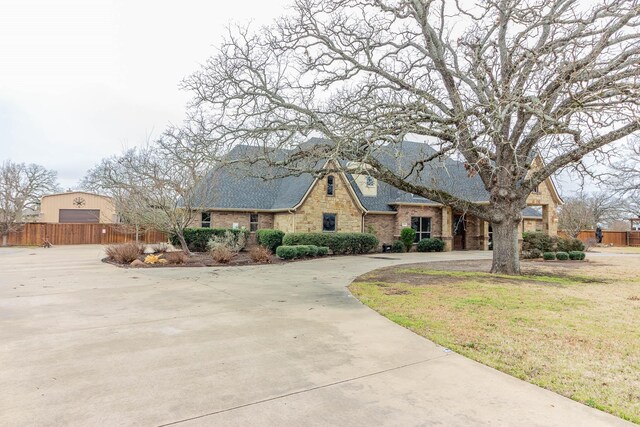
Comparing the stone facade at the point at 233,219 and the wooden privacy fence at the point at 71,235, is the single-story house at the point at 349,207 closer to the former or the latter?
the stone facade at the point at 233,219

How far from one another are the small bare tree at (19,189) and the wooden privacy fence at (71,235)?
2.29 ft

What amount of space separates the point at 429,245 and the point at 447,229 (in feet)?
7.04

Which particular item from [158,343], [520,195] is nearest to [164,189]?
[158,343]

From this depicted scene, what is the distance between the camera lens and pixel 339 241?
19.5 metres

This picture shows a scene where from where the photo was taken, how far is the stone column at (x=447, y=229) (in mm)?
24172

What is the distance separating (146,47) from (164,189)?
19.5ft

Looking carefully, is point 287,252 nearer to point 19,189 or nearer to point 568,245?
point 568,245

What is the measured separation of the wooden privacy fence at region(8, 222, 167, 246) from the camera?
28.1 meters

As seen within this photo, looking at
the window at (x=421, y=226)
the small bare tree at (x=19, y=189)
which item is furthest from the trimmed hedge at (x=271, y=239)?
the small bare tree at (x=19, y=189)

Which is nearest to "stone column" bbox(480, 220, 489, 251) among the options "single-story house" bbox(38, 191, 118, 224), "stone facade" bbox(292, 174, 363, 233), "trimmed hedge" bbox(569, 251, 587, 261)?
"trimmed hedge" bbox(569, 251, 587, 261)

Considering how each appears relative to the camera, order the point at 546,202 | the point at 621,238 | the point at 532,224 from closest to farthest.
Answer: the point at 546,202
the point at 532,224
the point at 621,238

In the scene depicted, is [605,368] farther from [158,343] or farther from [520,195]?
[520,195]

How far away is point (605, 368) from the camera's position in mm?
4090

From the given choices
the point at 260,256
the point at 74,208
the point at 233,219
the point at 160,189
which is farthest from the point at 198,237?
the point at 74,208
